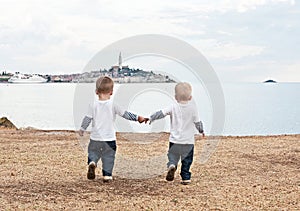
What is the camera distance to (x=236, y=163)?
33.6 ft

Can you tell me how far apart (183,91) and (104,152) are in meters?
1.46

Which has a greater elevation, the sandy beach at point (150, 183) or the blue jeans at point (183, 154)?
the blue jeans at point (183, 154)

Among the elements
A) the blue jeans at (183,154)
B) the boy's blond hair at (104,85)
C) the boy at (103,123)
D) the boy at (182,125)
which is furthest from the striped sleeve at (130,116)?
the blue jeans at (183,154)

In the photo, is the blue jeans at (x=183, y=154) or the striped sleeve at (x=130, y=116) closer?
the striped sleeve at (x=130, y=116)

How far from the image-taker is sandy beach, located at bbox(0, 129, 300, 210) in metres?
6.82

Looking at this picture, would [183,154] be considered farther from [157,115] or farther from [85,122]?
[85,122]

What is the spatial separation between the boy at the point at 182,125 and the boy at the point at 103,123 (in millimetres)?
472

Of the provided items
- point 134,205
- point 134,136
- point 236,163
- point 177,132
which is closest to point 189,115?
point 177,132

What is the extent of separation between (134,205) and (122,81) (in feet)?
7.83

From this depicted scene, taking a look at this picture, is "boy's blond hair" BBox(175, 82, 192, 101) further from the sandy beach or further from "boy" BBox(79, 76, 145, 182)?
the sandy beach

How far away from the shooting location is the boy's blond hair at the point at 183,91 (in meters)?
8.02

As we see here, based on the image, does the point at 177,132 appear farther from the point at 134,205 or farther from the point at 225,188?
the point at 134,205

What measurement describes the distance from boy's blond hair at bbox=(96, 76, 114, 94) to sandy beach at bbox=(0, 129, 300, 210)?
52.9 inches

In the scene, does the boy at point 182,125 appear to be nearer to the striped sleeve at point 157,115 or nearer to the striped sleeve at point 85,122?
the striped sleeve at point 157,115
